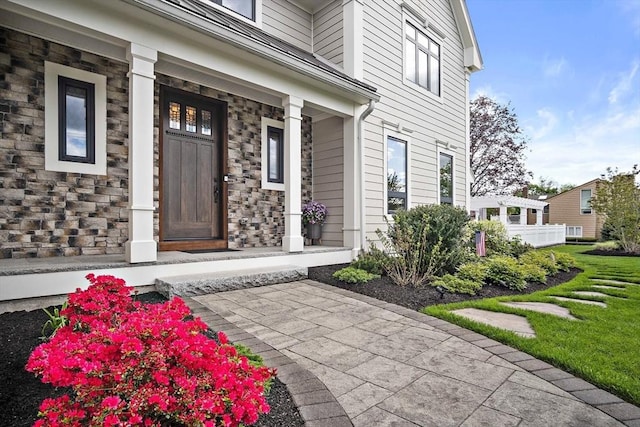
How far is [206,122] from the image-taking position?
216 inches

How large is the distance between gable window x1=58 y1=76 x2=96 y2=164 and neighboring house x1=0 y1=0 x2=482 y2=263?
0.01m

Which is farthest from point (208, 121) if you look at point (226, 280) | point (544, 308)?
point (544, 308)

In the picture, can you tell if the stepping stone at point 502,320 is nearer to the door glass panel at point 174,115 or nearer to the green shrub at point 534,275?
the green shrub at point 534,275

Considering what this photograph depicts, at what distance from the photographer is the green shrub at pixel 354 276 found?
4461mm

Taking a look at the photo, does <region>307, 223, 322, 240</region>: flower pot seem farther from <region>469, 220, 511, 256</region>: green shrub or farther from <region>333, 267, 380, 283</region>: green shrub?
<region>469, 220, 511, 256</region>: green shrub

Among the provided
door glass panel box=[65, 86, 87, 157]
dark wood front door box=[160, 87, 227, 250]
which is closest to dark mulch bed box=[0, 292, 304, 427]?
door glass panel box=[65, 86, 87, 157]

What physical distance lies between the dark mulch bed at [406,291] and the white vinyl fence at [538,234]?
256 inches

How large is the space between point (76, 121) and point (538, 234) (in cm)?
1406

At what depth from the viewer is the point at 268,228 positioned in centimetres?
617

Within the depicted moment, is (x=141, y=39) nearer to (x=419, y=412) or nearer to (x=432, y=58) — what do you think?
A: (x=419, y=412)

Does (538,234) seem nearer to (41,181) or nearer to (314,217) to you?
(314,217)

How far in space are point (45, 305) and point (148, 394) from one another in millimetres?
2659

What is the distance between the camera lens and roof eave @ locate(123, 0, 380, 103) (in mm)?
3456

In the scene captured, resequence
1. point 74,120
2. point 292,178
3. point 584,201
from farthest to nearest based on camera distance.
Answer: point 584,201 < point 292,178 < point 74,120
